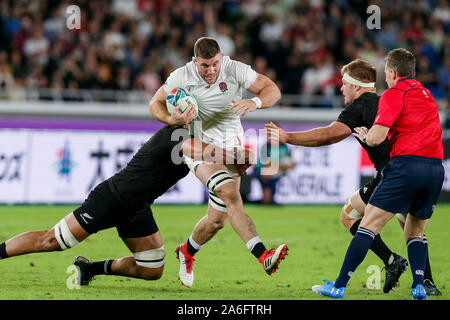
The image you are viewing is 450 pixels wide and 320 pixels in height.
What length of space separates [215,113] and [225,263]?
2.32m

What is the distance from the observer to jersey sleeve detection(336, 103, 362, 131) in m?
7.17

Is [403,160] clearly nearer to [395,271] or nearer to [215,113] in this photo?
[395,271]

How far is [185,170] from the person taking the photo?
25.1 feet

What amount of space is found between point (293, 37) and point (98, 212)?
1249cm

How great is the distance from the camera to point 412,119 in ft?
22.1

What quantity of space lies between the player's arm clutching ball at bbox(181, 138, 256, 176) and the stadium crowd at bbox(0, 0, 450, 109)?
8.92 m

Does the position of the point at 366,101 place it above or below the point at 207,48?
below

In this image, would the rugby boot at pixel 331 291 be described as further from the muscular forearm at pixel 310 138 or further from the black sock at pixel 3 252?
the black sock at pixel 3 252

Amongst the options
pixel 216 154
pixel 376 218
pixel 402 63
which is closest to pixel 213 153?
pixel 216 154

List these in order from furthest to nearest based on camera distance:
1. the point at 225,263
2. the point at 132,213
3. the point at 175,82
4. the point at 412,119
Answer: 1. the point at 225,263
2. the point at 175,82
3. the point at 132,213
4. the point at 412,119

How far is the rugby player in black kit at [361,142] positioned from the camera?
697cm

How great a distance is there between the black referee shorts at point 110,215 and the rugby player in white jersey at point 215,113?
2.07 feet

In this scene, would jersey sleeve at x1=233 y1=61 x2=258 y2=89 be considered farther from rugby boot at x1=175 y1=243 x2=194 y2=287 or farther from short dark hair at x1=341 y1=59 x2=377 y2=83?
rugby boot at x1=175 y1=243 x2=194 y2=287
